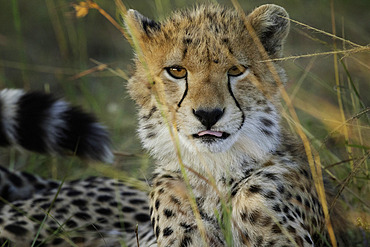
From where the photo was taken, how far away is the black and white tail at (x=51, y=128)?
7.91 ft

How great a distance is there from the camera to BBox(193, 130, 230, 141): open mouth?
168cm

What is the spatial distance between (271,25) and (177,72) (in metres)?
0.33

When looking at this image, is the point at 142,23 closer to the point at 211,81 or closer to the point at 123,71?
the point at 211,81

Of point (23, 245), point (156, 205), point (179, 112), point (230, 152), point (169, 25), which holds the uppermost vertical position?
point (169, 25)

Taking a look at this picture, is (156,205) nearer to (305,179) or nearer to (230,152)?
(230,152)

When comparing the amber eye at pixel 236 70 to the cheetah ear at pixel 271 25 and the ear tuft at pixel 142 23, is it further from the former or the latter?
the ear tuft at pixel 142 23

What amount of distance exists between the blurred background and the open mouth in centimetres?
48

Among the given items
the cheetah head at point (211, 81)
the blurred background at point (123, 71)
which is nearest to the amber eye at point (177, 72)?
the cheetah head at point (211, 81)

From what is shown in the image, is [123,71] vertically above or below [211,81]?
below

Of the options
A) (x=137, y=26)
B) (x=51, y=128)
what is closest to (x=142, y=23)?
(x=137, y=26)

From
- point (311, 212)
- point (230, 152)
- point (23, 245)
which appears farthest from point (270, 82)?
point (23, 245)

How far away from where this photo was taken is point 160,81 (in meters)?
1.85

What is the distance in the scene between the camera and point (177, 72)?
183cm

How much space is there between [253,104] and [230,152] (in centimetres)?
15
